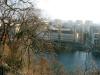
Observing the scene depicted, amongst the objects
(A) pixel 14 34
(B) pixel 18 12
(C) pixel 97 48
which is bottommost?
(C) pixel 97 48

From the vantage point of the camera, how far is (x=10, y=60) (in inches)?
136

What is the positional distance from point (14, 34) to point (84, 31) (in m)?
15.7

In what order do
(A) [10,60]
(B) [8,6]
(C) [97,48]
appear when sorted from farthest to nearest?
(C) [97,48] → (A) [10,60] → (B) [8,6]

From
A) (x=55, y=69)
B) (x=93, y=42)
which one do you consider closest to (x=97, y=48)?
(x=93, y=42)

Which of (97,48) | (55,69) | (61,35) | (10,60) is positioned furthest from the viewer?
(61,35)

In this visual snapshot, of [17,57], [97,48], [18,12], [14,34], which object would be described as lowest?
[97,48]

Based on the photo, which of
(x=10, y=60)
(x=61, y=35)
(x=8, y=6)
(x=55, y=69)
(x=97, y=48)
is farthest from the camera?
(x=61, y=35)

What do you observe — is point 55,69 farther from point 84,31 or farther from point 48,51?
point 84,31

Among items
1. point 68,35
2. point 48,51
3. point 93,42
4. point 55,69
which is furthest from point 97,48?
point 48,51

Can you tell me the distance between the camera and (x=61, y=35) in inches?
718

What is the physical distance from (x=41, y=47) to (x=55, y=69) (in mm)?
3281

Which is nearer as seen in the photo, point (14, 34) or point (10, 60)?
point (10, 60)

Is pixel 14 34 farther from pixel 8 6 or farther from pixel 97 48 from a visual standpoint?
pixel 97 48

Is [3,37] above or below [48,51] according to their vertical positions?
above
